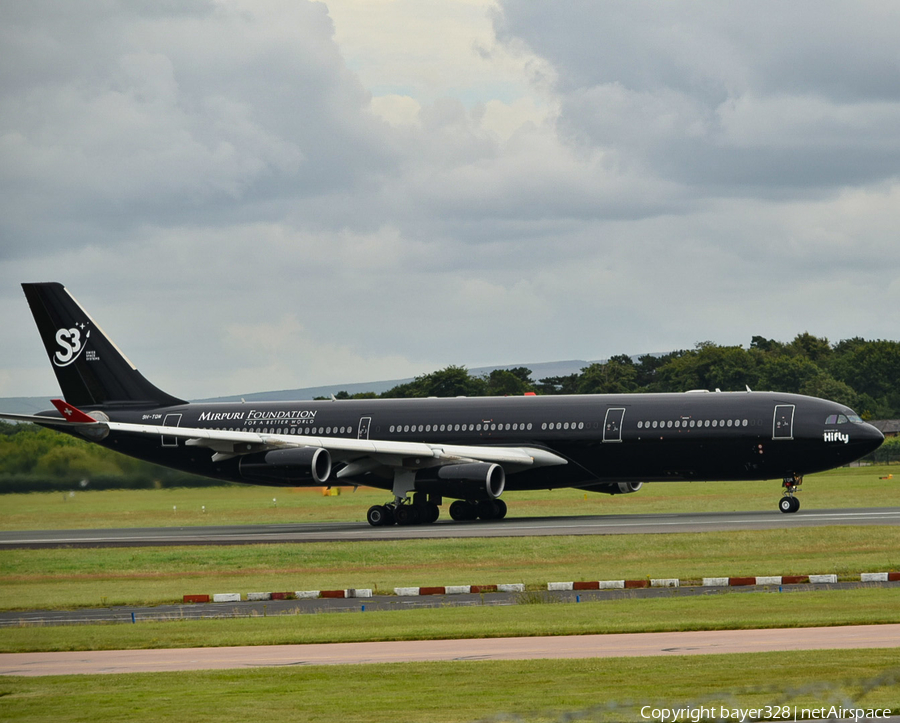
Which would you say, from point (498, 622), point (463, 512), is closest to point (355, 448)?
point (463, 512)

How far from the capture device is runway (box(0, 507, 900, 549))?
42781mm

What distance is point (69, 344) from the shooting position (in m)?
60.2

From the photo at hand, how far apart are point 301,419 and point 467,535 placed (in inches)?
580

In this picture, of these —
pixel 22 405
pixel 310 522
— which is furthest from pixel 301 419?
pixel 22 405

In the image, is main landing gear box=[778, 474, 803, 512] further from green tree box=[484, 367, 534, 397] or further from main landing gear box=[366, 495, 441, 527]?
green tree box=[484, 367, 534, 397]

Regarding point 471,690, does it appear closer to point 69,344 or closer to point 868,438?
point 868,438

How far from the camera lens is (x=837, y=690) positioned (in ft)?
47.3

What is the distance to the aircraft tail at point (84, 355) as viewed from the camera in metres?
59.8

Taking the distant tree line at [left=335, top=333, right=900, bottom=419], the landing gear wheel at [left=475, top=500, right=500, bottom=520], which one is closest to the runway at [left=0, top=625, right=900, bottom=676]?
the landing gear wheel at [left=475, top=500, right=500, bottom=520]

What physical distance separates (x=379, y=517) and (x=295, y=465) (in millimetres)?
3889

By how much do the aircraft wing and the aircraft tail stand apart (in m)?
5.77

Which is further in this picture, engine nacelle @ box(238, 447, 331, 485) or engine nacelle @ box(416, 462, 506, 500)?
engine nacelle @ box(238, 447, 331, 485)

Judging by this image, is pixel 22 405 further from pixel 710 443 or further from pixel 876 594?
pixel 876 594

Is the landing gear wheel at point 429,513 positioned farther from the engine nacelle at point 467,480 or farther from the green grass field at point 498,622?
the green grass field at point 498,622
